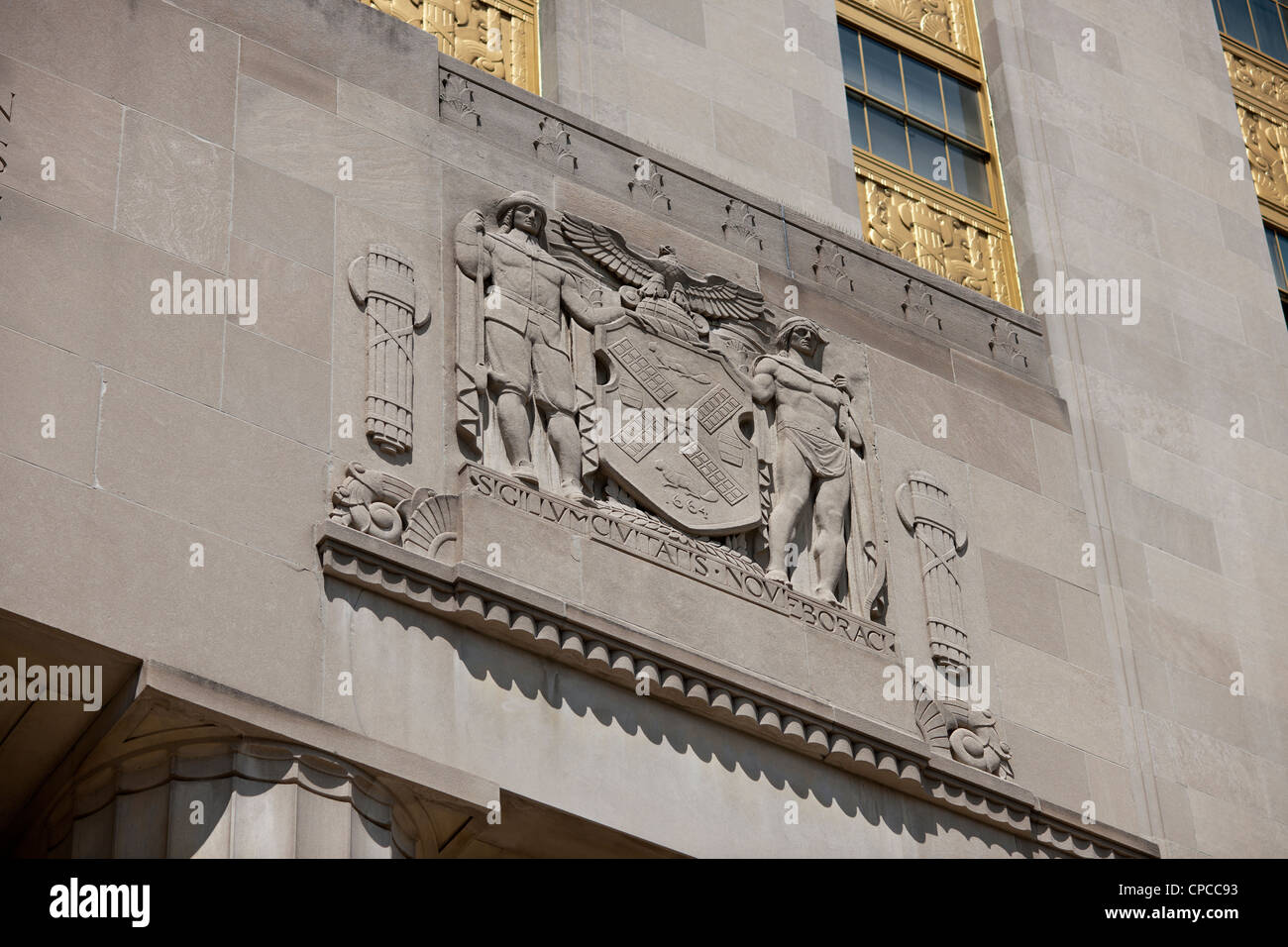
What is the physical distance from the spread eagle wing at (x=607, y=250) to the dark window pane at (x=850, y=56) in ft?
15.1

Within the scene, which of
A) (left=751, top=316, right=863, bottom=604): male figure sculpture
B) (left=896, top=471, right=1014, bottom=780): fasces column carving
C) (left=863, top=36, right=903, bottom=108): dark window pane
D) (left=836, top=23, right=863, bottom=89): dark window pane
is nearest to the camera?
(left=896, top=471, right=1014, bottom=780): fasces column carving

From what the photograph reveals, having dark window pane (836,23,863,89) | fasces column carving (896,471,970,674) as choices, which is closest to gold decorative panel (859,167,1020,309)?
dark window pane (836,23,863,89)

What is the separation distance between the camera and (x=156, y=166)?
489 inches

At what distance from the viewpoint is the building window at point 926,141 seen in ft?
58.9

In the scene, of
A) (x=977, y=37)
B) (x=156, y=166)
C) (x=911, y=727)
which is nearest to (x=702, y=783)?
(x=911, y=727)

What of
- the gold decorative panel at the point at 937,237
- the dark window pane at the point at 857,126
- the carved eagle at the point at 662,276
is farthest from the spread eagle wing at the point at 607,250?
the dark window pane at the point at 857,126

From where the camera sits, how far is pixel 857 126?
59.7 ft

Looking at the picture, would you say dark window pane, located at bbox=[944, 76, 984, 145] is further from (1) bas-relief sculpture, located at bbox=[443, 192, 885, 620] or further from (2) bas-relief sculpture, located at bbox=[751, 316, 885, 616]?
(1) bas-relief sculpture, located at bbox=[443, 192, 885, 620]

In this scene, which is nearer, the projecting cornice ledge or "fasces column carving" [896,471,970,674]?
the projecting cornice ledge

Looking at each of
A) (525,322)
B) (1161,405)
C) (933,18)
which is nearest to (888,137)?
(933,18)

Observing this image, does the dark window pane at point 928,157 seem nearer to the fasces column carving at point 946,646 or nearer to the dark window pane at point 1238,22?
the fasces column carving at point 946,646

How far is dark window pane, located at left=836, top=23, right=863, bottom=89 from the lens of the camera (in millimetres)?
18500

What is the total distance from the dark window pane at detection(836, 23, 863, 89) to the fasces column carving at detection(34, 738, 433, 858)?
9.63m
